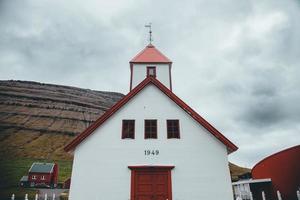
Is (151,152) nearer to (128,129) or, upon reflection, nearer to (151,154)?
(151,154)

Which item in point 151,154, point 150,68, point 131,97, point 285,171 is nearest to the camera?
point 151,154

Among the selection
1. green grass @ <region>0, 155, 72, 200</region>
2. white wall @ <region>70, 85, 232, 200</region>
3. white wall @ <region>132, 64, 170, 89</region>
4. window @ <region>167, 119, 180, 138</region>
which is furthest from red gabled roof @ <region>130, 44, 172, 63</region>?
green grass @ <region>0, 155, 72, 200</region>

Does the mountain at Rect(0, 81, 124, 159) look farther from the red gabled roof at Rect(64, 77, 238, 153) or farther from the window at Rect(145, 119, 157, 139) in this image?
the window at Rect(145, 119, 157, 139)

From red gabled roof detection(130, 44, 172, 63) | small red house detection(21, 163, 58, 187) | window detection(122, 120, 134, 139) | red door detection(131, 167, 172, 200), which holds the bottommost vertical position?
red door detection(131, 167, 172, 200)

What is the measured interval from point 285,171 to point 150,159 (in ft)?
36.4

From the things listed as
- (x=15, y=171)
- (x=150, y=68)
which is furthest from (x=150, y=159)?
(x=15, y=171)

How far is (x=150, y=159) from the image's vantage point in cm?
1390

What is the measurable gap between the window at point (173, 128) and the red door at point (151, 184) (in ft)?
6.33

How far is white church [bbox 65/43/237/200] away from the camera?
13320 millimetres

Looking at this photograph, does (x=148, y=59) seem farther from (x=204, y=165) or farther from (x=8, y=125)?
(x=8, y=125)

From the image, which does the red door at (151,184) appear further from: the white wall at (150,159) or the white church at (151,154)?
the white wall at (150,159)

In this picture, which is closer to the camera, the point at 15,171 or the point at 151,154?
the point at 151,154

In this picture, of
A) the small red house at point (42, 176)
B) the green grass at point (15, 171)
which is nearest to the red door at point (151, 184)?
the green grass at point (15, 171)

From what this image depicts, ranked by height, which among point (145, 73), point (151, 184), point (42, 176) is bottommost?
point (151, 184)
